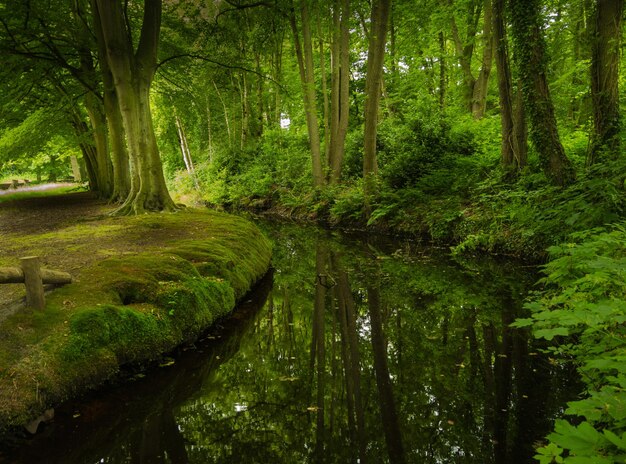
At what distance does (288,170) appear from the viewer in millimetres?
20578

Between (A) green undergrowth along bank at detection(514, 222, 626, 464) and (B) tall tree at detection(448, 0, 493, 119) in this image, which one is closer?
(A) green undergrowth along bank at detection(514, 222, 626, 464)

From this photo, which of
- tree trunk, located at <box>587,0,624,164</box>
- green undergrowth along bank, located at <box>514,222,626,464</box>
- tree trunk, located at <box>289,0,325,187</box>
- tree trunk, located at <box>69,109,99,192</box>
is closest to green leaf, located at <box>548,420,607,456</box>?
green undergrowth along bank, located at <box>514,222,626,464</box>

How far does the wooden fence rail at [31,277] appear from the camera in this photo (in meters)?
4.15

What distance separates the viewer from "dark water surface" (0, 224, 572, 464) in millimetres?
3492

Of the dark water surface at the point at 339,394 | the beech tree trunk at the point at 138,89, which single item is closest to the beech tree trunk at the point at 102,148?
Answer: the beech tree trunk at the point at 138,89

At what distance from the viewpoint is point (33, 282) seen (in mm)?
4520

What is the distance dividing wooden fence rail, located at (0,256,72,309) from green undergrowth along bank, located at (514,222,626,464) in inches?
186

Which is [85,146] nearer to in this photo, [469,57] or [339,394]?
[469,57]

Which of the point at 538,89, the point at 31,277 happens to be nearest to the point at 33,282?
the point at 31,277

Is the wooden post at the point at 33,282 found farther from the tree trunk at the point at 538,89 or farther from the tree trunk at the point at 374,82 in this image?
the tree trunk at the point at 374,82

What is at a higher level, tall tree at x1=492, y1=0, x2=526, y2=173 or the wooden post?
tall tree at x1=492, y1=0, x2=526, y2=173

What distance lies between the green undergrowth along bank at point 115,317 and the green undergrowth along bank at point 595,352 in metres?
4.10

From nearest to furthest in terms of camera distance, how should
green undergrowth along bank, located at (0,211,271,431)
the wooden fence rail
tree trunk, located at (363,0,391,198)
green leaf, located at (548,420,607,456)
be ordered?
green leaf, located at (548,420,607,456)
green undergrowth along bank, located at (0,211,271,431)
the wooden fence rail
tree trunk, located at (363,0,391,198)

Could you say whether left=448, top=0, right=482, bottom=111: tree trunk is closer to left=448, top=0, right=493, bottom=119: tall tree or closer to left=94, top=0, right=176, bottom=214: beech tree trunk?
left=448, top=0, right=493, bottom=119: tall tree
